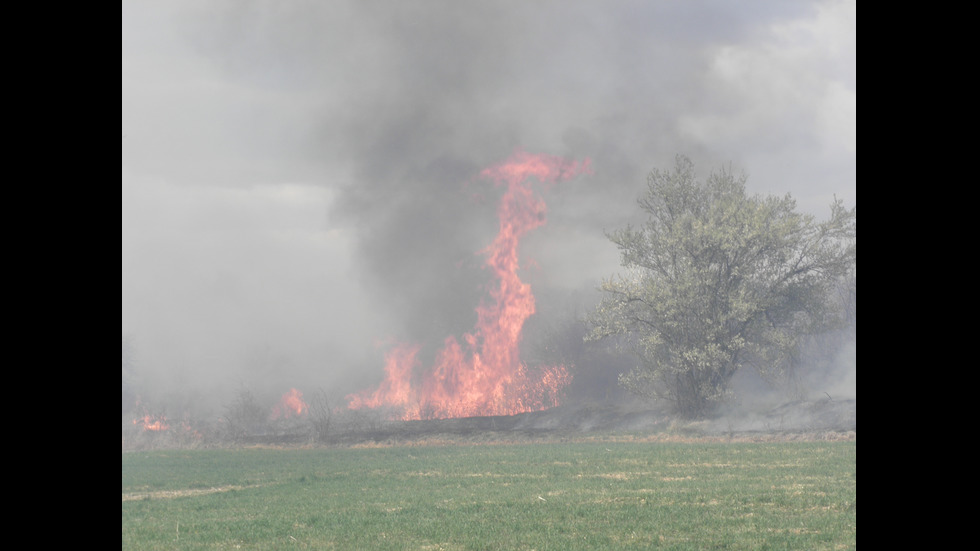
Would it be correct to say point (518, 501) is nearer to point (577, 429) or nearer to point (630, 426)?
point (577, 429)

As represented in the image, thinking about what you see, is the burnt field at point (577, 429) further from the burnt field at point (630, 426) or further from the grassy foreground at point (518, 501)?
the grassy foreground at point (518, 501)

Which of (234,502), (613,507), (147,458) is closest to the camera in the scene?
(613,507)

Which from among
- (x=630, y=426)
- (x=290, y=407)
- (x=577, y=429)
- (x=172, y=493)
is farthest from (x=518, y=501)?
(x=290, y=407)

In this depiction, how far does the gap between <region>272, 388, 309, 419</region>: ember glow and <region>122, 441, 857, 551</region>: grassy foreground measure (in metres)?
30.2

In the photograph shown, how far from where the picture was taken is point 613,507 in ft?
59.1

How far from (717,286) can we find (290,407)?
37342 millimetres

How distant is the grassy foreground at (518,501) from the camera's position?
15148 millimetres

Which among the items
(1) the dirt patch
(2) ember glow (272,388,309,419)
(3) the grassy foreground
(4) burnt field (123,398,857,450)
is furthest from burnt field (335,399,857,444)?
(1) the dirt patch

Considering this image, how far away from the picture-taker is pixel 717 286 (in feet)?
150

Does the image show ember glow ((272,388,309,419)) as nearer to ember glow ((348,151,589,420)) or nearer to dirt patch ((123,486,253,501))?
ember glow ((348,151,589,420))

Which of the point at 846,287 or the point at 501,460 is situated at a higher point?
the point at 846,287
